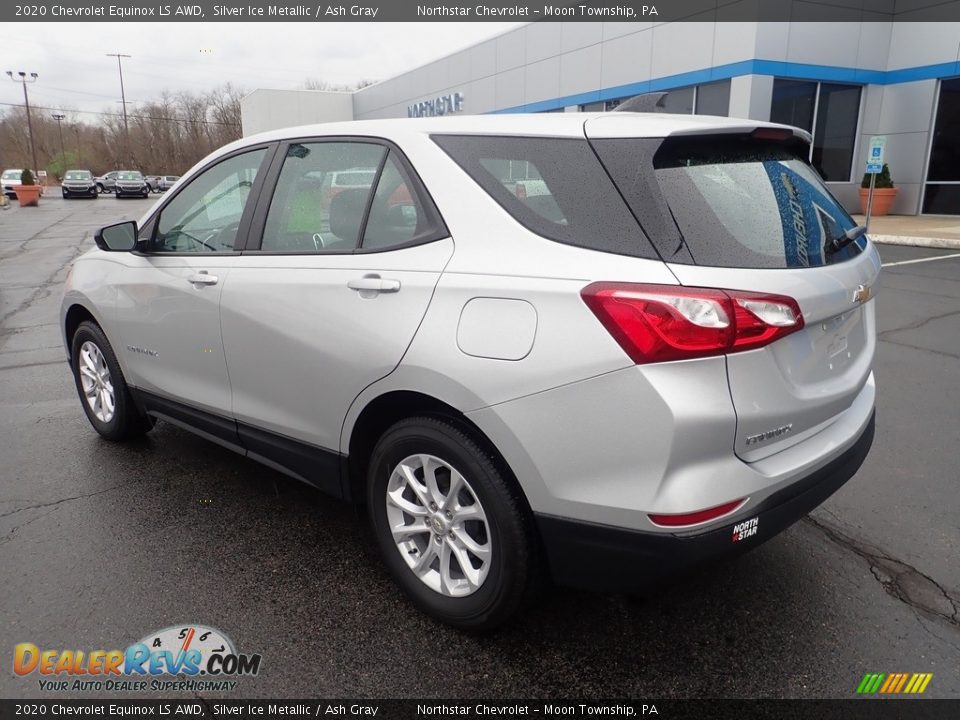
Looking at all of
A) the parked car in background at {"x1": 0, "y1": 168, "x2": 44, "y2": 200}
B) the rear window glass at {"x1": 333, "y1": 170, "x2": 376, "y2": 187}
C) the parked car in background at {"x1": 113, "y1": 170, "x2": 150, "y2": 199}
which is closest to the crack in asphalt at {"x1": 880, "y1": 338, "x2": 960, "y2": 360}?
the rear window glass at {"x1": 333, "y1": 170, "x2": 376, "y2": 187}

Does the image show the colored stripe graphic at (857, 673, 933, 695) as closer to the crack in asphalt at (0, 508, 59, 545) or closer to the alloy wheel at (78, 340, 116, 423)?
the crack in asphalt at (0, 508, 59, 545)

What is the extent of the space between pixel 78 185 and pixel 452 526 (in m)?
49.0

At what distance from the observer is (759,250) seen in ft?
7.03

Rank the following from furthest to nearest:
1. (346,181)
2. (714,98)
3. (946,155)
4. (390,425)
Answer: (714,98) → (946,155) → (346,181) → (390,425)

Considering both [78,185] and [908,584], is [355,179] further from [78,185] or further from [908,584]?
[78,185]

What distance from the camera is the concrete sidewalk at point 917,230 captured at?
13.7 m

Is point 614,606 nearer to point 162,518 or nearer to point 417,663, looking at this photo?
point 417,663

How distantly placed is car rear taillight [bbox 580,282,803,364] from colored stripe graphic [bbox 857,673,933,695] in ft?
3.94

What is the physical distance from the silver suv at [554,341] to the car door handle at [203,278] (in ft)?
0.37

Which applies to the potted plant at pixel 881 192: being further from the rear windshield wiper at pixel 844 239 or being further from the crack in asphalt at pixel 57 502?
the crack in asphalt at pixel 57 502

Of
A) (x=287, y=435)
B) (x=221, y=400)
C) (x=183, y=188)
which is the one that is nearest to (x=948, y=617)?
(x=287, y=435)

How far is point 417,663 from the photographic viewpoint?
94.4 inches

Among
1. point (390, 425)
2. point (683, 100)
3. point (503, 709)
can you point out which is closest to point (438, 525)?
point (390, 425)

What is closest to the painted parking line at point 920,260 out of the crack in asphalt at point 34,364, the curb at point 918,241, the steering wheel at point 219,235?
the curb at point 918,241
